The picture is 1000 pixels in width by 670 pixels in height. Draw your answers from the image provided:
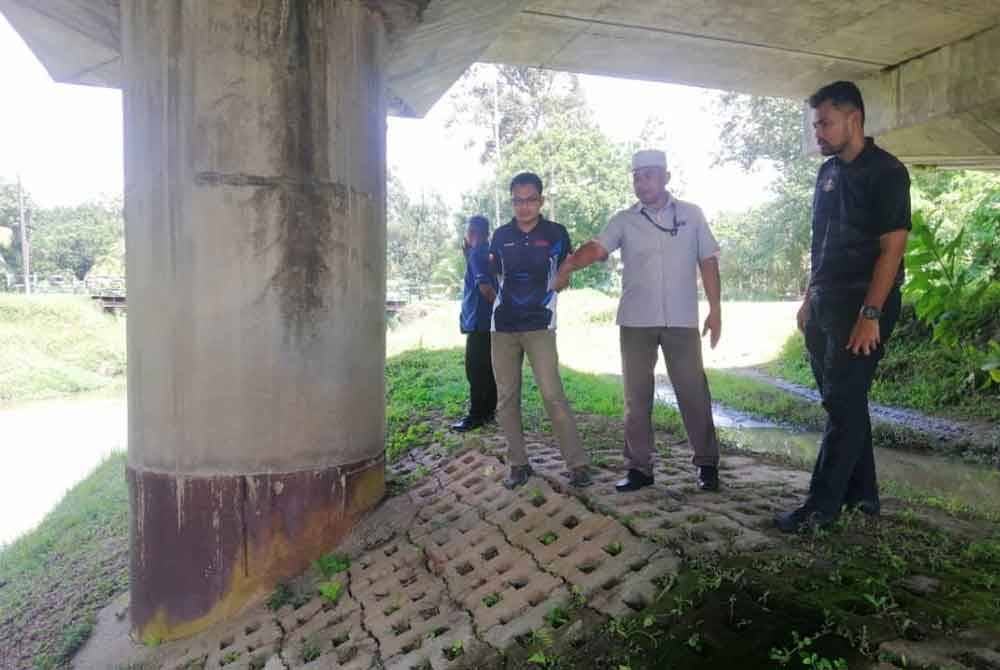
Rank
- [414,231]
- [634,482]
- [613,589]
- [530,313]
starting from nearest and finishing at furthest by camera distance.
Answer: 1. [613,589]
2. [634,482]
3. [530,313]
4. [414,231]

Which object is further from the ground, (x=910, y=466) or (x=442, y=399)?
(x=442, y=399)

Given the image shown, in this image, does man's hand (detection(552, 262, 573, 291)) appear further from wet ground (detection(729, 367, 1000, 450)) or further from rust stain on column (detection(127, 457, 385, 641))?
wet ground (detection(729, 367, 1000, 450))

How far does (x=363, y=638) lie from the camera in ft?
13.5

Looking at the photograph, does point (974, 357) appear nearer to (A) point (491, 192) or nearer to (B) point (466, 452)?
(B) point (466, 452)

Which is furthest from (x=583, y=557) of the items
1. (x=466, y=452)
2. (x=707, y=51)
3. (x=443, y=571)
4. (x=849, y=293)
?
(x=707, y=51)

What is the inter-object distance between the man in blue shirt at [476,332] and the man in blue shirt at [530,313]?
1646mm

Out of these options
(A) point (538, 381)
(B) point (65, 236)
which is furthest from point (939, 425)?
(B) point (65, 236)

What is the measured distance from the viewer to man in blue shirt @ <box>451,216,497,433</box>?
6949 millimetres

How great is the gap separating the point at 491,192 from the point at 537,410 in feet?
96.5

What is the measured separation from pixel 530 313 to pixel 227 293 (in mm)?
1876

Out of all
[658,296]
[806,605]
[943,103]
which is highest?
[943,103]

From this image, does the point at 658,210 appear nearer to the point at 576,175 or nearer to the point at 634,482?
the point at 634,482

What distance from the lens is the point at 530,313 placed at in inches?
193

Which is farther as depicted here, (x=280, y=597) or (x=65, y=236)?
(x=65, y=236)
